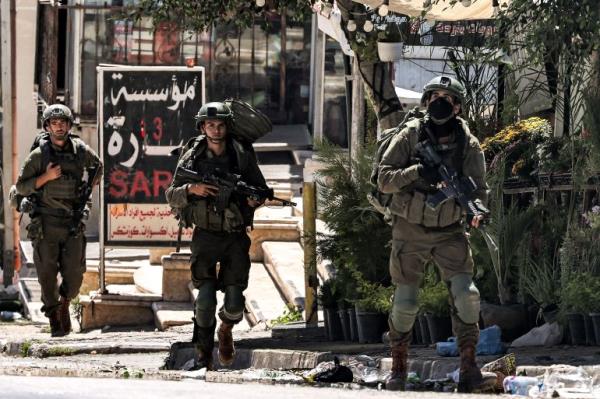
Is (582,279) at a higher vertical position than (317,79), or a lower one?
lower

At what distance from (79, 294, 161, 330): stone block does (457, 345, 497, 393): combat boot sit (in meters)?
8.16

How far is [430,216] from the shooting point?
1047 centimetres

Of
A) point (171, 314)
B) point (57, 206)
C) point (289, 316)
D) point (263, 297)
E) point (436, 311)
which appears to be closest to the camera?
point (436, 311)

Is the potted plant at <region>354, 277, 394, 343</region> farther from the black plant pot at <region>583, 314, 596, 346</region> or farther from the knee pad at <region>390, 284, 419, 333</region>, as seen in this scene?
the knee pad at <region>390, 284, 419, 333</region>

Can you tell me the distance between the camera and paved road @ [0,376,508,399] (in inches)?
363

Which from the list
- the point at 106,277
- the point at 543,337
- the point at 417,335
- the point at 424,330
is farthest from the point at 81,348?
the point at 106,277

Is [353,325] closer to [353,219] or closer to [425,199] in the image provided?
[353,219]

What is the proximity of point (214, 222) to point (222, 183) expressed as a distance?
279mm

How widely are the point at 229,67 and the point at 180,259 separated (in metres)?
9.97

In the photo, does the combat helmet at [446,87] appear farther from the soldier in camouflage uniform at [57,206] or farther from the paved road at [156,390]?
the soldier in camouflage uniform at [57,206]

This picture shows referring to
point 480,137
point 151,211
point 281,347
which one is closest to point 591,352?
point 281,347

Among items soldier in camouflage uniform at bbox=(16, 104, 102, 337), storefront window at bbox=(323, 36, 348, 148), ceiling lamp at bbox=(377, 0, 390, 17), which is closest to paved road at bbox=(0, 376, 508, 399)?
ceiling lamp at bbox=(377, 0, 390, 17)

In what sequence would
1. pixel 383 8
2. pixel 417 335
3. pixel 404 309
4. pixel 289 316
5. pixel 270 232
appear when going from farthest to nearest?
pixel 270 232 < pixel 289 316 < pixel 383 8 < pixel 417 335 < pixel 404 309

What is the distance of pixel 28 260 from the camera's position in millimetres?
23297
